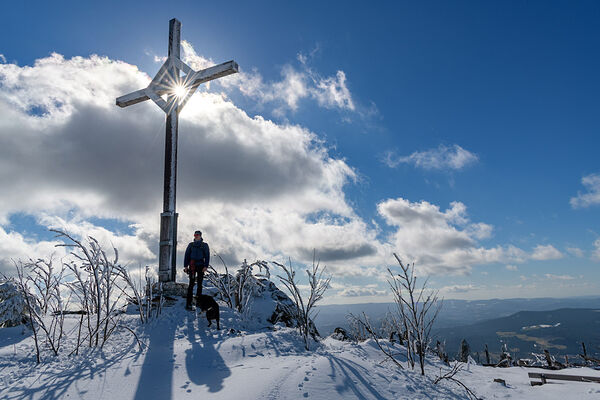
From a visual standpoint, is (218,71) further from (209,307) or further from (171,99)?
(209,307)

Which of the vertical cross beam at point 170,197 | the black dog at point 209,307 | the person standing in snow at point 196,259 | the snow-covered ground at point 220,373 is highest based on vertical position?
the vertical cross beam at point 170,197

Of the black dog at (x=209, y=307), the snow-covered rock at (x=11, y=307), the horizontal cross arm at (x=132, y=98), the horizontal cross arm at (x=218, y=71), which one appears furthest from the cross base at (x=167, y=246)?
the horizontal cross arm at (x=218, y=71)

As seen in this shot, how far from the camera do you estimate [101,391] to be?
3.79 metres

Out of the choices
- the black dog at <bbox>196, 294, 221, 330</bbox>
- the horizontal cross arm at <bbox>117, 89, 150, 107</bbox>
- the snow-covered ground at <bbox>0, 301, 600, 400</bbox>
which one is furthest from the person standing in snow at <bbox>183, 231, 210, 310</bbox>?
the horizontal cross arm at <bbox>117, 89, 150, 107</bbox>

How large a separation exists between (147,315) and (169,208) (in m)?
3.03

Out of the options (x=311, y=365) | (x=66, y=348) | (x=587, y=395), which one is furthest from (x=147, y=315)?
(x=587, y=395)

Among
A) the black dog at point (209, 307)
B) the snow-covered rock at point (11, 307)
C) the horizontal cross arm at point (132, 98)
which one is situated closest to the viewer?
the black dog at point (209, 307)

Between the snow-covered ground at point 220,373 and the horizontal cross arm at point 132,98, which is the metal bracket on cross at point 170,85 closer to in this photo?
the horizontal cross arm at point 132,98

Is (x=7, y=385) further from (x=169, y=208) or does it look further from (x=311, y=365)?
(x=169, y=208)

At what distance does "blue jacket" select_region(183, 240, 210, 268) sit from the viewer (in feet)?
26.7

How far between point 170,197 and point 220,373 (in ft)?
19.5

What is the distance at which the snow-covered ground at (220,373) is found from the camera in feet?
12.4

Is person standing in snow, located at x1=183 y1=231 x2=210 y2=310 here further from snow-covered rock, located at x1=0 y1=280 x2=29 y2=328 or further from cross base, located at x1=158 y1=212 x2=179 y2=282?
snow-covered rock, located at x1=0 y1=280 x2=29 y2=328

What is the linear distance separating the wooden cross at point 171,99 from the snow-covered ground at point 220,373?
2490mm
